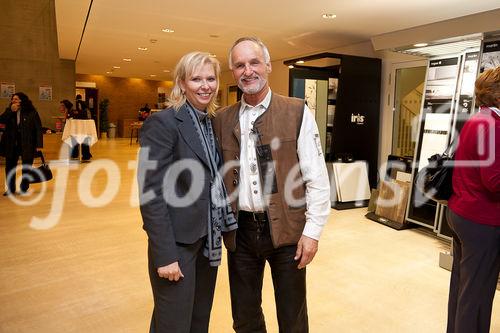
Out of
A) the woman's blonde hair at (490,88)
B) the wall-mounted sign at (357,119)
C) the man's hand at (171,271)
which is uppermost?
the woman's blonde hair at (490,88)

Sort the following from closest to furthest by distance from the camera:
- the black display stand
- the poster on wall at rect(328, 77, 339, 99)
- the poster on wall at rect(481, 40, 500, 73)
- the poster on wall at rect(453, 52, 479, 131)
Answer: the poster on wall at rect(481, 40, 500, 73) < the poster on wall at rect(453, 52, 479, 131) < the black display stand < the poster on wall at rect(328, 77, 339, 99)

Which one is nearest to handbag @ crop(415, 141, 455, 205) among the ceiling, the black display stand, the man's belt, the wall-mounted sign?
the man's belt

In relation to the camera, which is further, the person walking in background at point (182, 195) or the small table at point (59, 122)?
the small table at point (59, 122)

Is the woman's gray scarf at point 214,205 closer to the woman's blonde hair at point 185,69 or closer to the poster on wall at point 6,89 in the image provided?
the woman's blonde hair at point 185,69

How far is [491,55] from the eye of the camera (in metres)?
3.51

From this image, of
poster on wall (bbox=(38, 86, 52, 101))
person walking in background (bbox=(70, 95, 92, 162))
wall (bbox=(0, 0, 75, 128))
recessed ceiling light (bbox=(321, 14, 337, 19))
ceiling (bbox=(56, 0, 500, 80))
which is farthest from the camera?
poster on wall (bbox=(38, 86, 52, 101))

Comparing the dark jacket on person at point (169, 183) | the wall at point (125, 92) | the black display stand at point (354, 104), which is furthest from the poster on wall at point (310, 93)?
the wall at point (125, 92)

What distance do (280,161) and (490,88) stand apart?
3.51 ft

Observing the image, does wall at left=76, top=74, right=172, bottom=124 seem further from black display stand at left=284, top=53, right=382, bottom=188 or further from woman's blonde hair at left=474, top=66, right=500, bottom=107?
woman's blonde hair at left=474, top=66, right=500, bottom=107

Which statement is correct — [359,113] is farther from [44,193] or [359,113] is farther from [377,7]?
[44,193]

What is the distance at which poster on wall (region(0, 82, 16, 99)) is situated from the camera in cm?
928

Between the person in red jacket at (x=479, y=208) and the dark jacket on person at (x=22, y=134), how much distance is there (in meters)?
6.14

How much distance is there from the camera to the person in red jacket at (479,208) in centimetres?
177

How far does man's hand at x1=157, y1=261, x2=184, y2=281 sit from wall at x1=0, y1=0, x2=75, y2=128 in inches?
194
